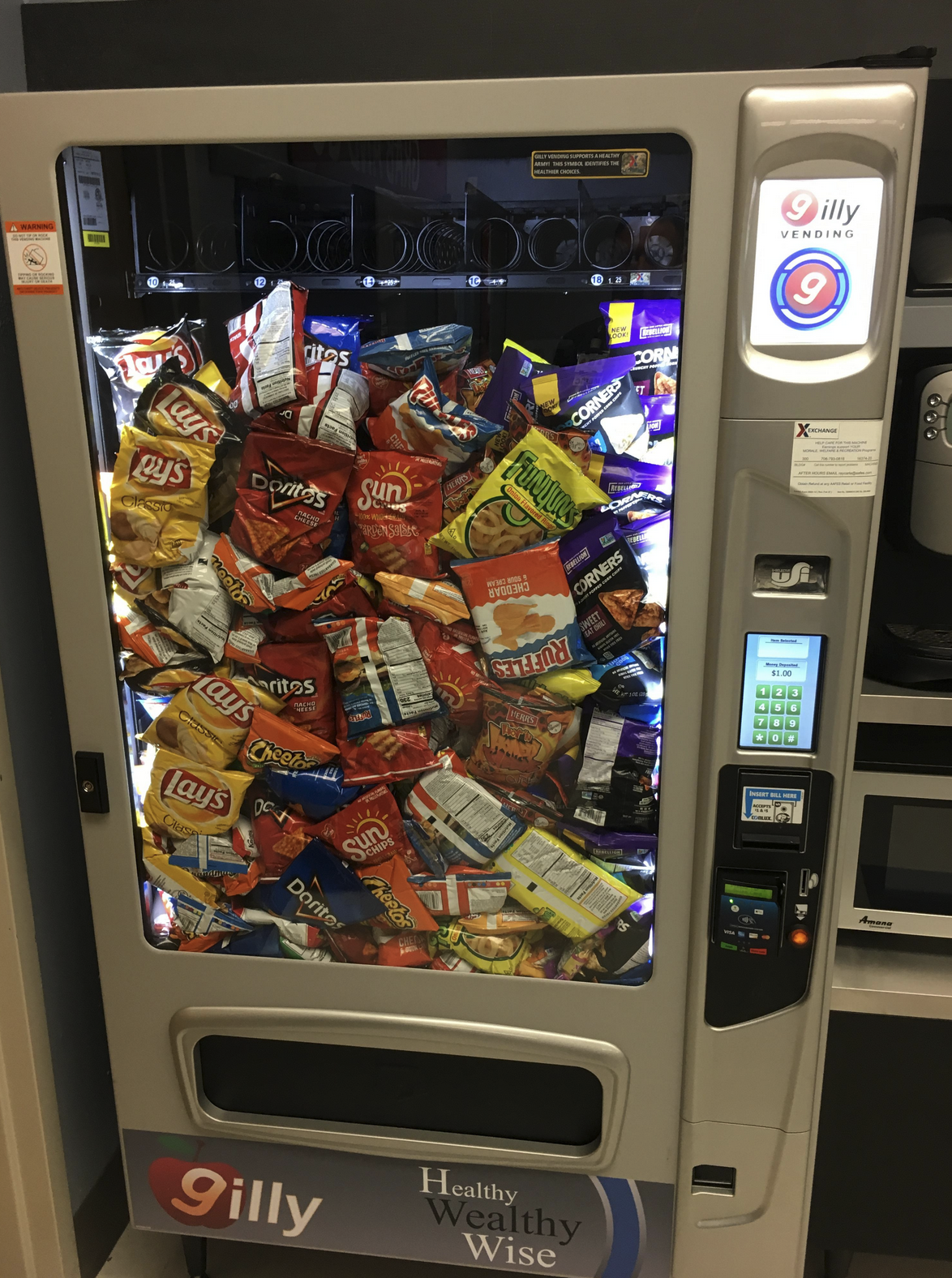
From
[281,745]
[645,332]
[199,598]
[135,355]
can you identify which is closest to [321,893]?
[281,745]

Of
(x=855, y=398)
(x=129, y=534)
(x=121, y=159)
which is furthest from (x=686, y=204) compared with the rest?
(x=129, y=534)

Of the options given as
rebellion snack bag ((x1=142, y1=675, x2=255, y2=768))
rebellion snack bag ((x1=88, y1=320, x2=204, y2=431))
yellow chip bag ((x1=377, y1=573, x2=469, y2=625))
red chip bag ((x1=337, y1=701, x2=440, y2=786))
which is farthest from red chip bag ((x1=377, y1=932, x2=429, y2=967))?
rebellion snack bag ((x1=88, y1=320, x2=204, y2=431))

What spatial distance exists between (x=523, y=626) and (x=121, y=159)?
30.7 inches

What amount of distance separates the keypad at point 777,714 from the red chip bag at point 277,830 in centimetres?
64

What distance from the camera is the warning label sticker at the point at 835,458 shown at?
1.02 m

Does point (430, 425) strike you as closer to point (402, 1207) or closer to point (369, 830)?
point (369, 830)

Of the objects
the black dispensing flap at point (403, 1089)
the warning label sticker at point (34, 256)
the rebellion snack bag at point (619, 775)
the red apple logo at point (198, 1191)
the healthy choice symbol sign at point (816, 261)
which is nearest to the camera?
the healthy choice symbol sign at point (816, 261)

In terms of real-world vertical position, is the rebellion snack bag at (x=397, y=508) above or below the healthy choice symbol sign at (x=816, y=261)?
below

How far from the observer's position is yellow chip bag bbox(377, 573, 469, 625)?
3.91 feet

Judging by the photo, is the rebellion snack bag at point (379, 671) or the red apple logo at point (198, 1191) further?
the red apple logo at point (198, 1191)

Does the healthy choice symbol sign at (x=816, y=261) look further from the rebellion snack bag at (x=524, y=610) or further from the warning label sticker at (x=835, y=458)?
the rebellion snack bag at (x=524, y=610)

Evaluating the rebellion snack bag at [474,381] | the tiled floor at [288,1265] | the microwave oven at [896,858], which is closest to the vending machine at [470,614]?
the rebellion snack bag at [474,381]

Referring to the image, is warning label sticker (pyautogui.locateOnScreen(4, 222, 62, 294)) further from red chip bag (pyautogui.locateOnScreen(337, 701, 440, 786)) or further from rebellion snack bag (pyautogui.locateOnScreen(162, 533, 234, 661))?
red chip bag (pyautogui.locateOnScreen(337, 701, 440, 786))

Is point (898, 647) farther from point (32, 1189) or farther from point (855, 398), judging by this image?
point (32, 1189)
